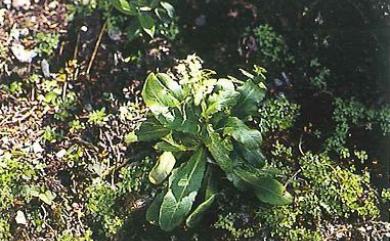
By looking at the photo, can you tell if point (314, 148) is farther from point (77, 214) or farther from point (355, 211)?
point (77, 214)

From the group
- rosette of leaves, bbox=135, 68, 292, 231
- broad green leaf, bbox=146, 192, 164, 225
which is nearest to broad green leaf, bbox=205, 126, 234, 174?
rosette of leaves, bbox=135, 68, 292, 231

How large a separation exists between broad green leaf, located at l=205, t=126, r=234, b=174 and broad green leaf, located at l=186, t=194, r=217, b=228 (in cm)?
14

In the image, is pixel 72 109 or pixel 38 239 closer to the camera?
pixel 38 239

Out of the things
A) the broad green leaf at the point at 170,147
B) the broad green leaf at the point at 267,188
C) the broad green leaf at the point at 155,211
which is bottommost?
the broad green leaf at the point at 155,211

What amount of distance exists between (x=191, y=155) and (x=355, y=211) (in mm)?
683

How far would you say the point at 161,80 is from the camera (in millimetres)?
2945

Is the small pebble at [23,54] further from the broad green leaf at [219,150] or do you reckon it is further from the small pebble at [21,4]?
→ the broad green leaf at [219,150]

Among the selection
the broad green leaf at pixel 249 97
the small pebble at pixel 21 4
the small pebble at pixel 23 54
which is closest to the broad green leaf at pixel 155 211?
the broad green leaf at pixel 249 97

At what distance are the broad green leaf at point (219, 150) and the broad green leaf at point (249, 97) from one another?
17 cm

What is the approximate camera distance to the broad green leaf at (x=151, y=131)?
290 centimetres

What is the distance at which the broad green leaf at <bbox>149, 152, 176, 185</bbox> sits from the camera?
289 cm

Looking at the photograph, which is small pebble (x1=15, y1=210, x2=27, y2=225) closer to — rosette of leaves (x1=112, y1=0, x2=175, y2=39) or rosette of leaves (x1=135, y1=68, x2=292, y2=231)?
rosette of leaves (x1=135, y1=68, x2=292, y2=231)

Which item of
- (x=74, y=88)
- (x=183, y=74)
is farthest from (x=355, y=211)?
(x=74, y=88)

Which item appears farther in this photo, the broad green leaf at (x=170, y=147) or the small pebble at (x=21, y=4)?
the small pebble at (x=21, y=4)
